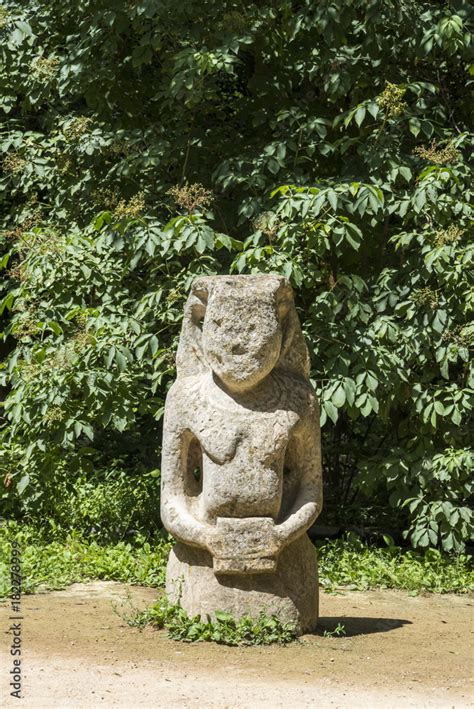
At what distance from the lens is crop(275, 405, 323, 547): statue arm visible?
6.20 meters

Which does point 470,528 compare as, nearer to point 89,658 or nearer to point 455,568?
point 455,568

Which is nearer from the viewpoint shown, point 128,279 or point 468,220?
point 468,220

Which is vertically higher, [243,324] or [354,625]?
[243,324]

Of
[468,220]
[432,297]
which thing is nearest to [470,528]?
[432,297]

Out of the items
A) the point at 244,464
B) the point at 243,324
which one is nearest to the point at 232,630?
the point at 244,464

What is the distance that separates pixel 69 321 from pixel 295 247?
73.2 inches

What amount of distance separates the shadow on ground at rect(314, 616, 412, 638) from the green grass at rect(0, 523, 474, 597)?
1097 millimetres

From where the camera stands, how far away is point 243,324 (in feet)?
19.7

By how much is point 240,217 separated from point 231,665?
13.8 feet

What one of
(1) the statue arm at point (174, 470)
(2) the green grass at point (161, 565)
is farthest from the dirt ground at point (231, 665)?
(2) the green grass at point (161, 565)

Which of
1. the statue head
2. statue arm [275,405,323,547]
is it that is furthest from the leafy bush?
the statue head

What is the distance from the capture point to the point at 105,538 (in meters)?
9.22

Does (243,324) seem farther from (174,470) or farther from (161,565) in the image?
(161,565)

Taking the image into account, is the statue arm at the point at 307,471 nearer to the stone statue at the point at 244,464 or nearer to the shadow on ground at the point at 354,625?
the stone statue at the point at 244,464
